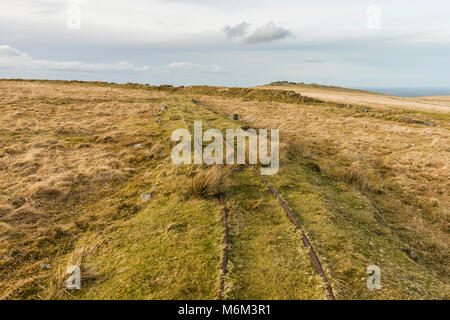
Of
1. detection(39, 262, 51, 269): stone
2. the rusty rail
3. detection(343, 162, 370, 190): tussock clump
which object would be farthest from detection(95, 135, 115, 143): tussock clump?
detection(343, 162, 370, 190): tussock clump

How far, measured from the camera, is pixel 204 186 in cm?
791

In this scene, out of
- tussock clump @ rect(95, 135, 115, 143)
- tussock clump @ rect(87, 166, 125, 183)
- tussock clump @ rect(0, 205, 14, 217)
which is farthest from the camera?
tussock clump @ rect(95, 135, 115, 143)

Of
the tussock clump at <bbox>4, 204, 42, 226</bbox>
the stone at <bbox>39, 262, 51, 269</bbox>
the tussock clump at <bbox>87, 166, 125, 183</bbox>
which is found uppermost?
the tussock clump at <bbox>87, 166, 125, 183</bbox>

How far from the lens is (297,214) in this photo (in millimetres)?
6902

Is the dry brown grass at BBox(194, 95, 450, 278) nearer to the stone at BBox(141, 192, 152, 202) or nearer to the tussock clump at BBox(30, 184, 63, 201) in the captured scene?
the stone at BBox(141, 192, 152, 202)

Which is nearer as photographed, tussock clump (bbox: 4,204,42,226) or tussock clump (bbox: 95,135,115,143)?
tussock clump (bbox: 4,204,42,226)

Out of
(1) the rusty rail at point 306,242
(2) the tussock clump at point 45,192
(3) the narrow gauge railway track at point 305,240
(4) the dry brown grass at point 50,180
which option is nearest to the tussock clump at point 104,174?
(4) the dry brown grass at point 50,180

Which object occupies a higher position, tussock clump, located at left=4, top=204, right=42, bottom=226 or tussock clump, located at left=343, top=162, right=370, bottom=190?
tussock clump, located at left=343, top=162, right=370, bottom=190

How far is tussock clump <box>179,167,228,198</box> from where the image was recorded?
25.8 feet

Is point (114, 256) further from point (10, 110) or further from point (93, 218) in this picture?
point (10, 110)

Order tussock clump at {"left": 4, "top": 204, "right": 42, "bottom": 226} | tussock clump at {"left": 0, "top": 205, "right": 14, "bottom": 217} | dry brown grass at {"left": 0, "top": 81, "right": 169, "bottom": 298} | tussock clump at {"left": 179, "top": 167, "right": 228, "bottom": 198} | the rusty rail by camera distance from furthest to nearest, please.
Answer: tussock clump at {"left": 179, "top": 167, "right": 228, "bottom": 198} → tussock clump at {"left": 0, "top": 205, "right": 14, "bottom": 217} → tussock clump at {"left": 4, "top": 204, "right": 42, "bottom": 226} → dry brown grass at {"left": 0, "top": 81, "right": 169, "bottom": 298} → the rusty rail

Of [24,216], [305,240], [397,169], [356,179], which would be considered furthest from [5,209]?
[397,169]

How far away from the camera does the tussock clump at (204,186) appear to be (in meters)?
7.87

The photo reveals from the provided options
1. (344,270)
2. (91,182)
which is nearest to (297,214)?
(344,270)
